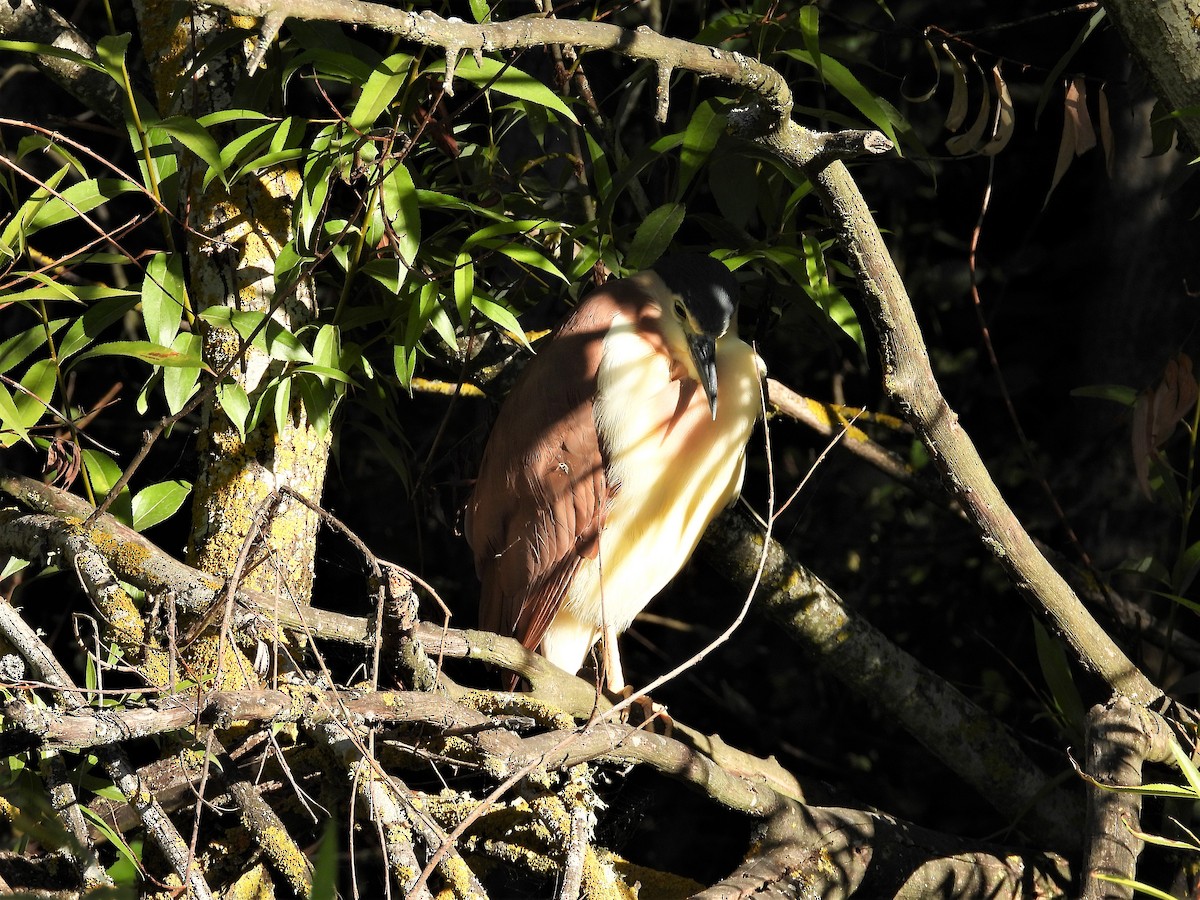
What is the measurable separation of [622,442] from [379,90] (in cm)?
97

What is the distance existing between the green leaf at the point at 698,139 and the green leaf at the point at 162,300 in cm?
91

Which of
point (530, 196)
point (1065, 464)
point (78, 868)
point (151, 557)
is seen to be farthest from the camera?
point (1065, 464)

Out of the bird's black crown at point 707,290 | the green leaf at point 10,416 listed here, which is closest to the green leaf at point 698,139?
the bird's black crown at point 707,290

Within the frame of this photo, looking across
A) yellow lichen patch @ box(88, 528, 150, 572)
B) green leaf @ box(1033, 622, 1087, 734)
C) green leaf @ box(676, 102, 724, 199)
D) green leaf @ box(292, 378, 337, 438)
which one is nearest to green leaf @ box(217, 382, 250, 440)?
green leaf @ box(292, 378, 337, 438)

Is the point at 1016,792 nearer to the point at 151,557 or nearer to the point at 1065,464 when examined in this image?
the point at 1065,464

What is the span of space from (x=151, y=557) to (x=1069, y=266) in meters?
2.78

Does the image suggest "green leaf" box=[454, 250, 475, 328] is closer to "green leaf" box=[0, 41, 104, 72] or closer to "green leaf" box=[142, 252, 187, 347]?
"green leaf" box=[142, 252, 187, 347]

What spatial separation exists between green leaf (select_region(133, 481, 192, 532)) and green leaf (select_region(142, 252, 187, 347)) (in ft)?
1.07

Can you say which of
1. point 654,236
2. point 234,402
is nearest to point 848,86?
point 654,236

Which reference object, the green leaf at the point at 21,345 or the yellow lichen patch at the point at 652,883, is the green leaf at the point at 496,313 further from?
the yellow lichen patch at the point at 652,883

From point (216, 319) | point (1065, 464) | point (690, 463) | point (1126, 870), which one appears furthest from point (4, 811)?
point (1065, 464)

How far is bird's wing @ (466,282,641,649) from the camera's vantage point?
2543 millimetres

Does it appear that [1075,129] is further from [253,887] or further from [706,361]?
[253,887]

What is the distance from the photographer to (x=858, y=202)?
171cm
